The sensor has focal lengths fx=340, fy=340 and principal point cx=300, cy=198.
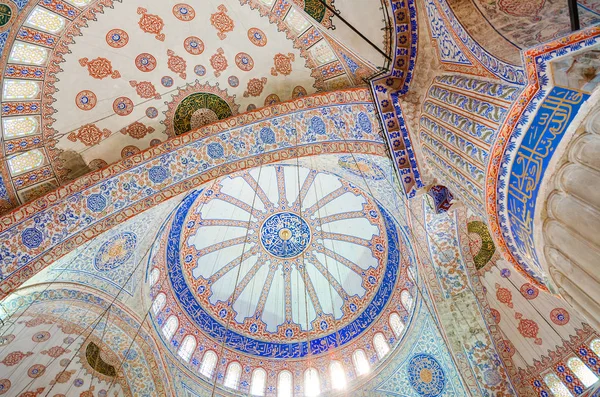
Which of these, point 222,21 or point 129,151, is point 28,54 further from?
point 222,21

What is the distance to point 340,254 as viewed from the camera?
32.2 ft

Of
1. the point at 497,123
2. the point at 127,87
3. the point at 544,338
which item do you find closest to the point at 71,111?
Result: the point at 127,87

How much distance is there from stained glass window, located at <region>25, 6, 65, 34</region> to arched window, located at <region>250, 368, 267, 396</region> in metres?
8.07

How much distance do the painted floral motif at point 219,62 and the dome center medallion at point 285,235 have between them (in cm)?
517

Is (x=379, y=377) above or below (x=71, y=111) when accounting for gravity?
below

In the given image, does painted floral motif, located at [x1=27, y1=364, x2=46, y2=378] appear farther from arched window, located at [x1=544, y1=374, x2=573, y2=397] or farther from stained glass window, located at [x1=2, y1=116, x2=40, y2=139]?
arched window, located at [x1=544, y1=374, x2=573, y2=397]

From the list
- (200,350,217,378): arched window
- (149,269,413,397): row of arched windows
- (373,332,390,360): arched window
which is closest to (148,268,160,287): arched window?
(149,269,413,397): row of arched windows

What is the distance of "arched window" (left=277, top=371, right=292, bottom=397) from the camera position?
8.38 meters

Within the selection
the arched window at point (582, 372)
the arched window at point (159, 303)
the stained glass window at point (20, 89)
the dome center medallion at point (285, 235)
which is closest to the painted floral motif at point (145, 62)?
the stained glass window at point (20, 89)

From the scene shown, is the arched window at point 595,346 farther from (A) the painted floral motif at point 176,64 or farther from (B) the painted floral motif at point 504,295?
(A) the painted floral motif at point 176,64

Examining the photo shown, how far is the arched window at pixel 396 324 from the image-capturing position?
25.5 feet

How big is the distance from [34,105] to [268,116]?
3.32 m

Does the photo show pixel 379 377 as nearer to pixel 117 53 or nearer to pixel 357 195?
pixel 357 195

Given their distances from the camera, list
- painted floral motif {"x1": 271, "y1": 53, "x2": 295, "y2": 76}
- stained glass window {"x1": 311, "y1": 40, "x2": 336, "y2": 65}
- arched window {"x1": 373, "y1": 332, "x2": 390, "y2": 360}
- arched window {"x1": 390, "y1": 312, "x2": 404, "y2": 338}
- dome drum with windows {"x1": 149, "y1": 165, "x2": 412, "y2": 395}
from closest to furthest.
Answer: stained glass window {"x1": 311, "y1": 40, "x2": 336, "y2": 65} → painted floral motif {"x1": 271, "y1": 53, "x2": 295, "y2": 76} → arched window {"x1": 390, "y1": 312, "x2": 404, "y2": 338} → arched window {"x1": 373, "y1": 332, "x2": 390, "y2": 360} → dome drum with windows {"x1": 149, "y1": 165, "x2": 412, "y2": 395}
